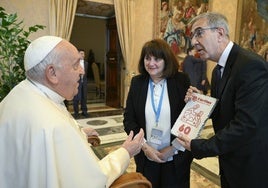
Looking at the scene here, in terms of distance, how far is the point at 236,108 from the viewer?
52.9 inches

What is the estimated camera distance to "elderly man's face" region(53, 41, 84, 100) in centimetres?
124

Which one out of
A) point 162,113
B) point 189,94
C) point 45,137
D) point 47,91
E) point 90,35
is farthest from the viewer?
point 90,35

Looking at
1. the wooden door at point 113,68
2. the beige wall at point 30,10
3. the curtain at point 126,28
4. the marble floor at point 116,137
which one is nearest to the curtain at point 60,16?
the beige wall at point 30,10

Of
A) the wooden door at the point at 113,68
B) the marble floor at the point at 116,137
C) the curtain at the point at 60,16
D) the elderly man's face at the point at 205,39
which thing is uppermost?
the curtain at the point at 60,16

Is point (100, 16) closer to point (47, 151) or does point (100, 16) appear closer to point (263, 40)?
point (263, 40)

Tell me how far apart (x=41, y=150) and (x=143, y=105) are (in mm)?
1056

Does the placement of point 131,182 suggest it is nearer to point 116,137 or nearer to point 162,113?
point 162,113

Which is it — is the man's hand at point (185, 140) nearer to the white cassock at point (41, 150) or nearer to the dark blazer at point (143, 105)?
the dark blazer at point (143, 105)

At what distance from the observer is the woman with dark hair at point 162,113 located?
6.24 feet

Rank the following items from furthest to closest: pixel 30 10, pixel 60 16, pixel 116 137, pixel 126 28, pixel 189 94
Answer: pixel 126 28, pixel 60 16, pixel 30 10, pixel 116 137, pixel 189 94

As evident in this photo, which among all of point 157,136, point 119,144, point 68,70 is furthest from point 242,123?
point 119,144

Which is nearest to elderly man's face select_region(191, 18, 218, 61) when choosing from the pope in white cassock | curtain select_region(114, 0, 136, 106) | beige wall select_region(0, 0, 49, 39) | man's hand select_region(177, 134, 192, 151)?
man's hand select_region(177, 134, 192, 151)

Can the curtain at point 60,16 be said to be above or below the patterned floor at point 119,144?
above

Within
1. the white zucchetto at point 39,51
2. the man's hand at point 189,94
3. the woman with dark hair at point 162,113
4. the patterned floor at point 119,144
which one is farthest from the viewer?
the patterned floor at point 119,144
